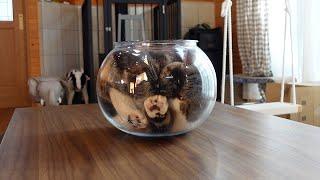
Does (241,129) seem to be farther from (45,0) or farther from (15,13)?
(15,13)

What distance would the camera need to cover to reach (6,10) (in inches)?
168

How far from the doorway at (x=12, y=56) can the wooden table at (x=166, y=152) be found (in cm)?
378

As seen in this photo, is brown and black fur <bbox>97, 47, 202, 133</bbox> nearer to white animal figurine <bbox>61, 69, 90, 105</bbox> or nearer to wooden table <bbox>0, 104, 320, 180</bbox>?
wooden table <bbox>0, 104, 320, 180</bbox>

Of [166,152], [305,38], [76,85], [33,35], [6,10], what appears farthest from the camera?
[6,10]

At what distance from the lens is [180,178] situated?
17.6 inches

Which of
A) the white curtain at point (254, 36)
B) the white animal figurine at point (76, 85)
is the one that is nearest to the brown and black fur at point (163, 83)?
the white curtain at point (254, 36)

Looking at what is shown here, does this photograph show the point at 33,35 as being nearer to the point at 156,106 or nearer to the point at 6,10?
the point at 6,10

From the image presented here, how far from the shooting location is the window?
4.25 metres

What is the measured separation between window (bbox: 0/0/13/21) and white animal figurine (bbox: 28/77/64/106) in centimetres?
139

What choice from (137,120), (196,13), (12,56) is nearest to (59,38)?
(12,56)

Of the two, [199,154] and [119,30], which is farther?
[119,30]

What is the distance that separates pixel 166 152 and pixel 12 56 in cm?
423

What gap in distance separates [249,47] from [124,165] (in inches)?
119

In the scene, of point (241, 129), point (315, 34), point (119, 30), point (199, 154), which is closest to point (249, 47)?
point (315, 34)
